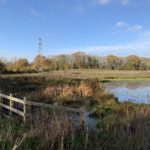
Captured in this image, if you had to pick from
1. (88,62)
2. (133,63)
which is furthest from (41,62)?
(133,63)

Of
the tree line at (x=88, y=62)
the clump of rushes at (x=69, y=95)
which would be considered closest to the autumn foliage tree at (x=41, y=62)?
the tree line at (x=88, y=62)

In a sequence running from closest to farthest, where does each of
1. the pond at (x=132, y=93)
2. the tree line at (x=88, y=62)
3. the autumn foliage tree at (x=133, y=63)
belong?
the pond at (x=132, y=93), the tree line at (x=88, y=62), the autumn foliage tree at (x=133, y=63)

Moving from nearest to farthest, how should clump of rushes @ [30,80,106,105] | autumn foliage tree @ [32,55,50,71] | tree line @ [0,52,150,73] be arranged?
1. clump of rushes @ [30,80,106,105]
2. autumn foliage tree @ [32,55,50,71]
3. tree line @ [0,52,150,73]

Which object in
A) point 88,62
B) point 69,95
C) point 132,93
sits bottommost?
point 132,93

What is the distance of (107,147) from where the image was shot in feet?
21.8

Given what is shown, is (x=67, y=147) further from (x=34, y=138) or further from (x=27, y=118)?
(x=27, y=118)

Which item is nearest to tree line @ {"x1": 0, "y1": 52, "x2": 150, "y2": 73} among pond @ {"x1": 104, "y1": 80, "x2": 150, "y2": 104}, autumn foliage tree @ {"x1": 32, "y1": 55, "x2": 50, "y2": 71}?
autumn foliage tree @ {"x1": 32, "y1": 55, "x2": 50, "y2": 71}

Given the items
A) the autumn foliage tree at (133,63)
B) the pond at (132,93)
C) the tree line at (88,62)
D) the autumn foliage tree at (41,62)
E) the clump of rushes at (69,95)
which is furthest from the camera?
the autumn foliage tree at (133,63)

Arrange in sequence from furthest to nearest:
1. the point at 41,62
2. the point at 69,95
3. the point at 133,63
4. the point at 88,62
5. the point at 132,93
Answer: the point at 133,63
the point at 88,62
the point at 41,62
the point at 132,93
the point at 69,95

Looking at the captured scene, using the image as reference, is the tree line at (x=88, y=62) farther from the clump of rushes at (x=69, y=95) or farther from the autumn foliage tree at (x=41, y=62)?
the clump of rushes at (x=69, y=95)

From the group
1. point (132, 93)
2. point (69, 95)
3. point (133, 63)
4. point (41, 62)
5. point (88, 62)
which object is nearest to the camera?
point (69, 95)

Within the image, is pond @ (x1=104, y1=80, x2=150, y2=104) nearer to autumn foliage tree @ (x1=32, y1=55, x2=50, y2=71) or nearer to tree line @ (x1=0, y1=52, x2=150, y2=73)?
autumn foliage tree @ (x1=32, y1=55, x2=50, y2=71)

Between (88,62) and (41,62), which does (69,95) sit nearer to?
(41,62)

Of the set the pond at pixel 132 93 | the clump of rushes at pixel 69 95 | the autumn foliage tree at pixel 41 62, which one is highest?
the autumn foliage tree at pixel 41 62
